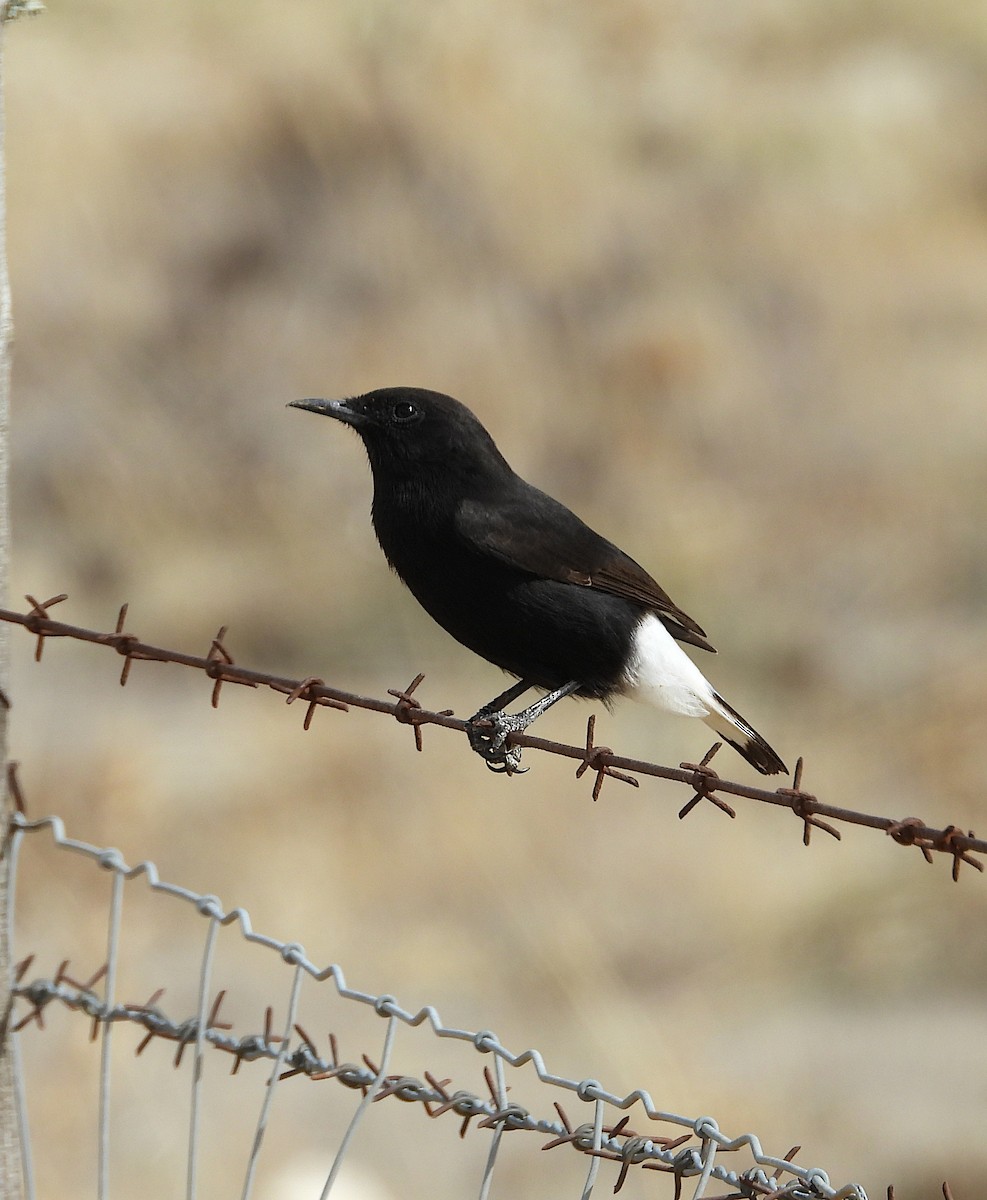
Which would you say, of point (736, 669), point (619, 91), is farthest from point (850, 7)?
point (736, 669)

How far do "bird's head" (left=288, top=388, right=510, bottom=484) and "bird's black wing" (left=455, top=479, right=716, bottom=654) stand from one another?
116 mm

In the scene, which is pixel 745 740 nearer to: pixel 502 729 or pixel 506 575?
pixel 502 729

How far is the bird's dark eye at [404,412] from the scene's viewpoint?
3041 millimetres

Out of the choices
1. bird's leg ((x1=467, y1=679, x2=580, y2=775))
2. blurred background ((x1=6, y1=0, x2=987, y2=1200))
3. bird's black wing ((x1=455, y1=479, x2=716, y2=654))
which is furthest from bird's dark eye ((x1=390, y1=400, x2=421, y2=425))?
blurred background ((x1=6, y1=0, x2=987, y2=1200))

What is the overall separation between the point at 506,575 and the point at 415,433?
0.40 meters

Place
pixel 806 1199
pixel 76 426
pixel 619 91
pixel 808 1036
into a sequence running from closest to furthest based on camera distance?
pixel 806 1199
pixel 808 1036
pixel 76 426
pixel 619 91

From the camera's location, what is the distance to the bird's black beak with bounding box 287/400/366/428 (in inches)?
118

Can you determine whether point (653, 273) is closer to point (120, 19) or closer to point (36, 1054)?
point (120, 19)

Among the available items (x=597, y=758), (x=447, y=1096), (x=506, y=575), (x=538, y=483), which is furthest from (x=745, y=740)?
(x=538, y=483)

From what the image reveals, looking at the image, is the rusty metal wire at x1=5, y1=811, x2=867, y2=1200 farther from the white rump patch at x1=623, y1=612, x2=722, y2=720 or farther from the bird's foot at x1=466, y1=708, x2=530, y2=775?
the white rump patch at x1=623, y1=612, x2=722, y2=720

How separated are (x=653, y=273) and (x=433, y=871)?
468cm

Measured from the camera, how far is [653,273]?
10234 millimetres

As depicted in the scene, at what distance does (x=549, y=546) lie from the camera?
9.52 feet

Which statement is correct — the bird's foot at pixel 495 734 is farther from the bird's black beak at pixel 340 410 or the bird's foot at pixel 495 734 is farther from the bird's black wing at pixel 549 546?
the bird's black beak at pixel 340 410
